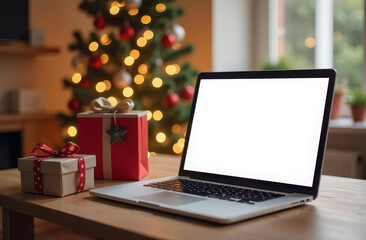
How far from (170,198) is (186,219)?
11 centimetres

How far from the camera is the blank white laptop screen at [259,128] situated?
96 centimetres

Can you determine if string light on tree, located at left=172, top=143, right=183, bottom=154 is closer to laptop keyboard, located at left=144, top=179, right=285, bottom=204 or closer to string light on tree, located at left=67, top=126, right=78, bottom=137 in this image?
string light on tree, located at left=67, top=126, right=78, bottom=137

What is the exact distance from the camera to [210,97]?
3.82 feet

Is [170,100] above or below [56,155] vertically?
above

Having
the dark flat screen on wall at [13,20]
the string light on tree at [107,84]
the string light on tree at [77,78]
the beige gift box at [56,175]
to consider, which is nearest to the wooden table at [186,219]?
the beige gift box at [56,175]

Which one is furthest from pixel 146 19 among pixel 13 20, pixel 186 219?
pixel 186 219

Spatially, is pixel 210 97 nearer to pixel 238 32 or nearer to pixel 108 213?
pixel 108 213

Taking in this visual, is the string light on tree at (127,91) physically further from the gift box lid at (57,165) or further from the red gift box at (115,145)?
the gift box lid at (57,165)

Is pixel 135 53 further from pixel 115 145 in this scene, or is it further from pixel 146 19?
pixel 115 145

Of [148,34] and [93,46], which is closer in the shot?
[148,34]

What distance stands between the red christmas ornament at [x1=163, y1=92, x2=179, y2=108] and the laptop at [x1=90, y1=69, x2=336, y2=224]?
1566 millimetres

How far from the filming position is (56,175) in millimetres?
994

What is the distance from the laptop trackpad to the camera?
0.87 m

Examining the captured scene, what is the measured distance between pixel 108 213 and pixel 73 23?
124 inches
